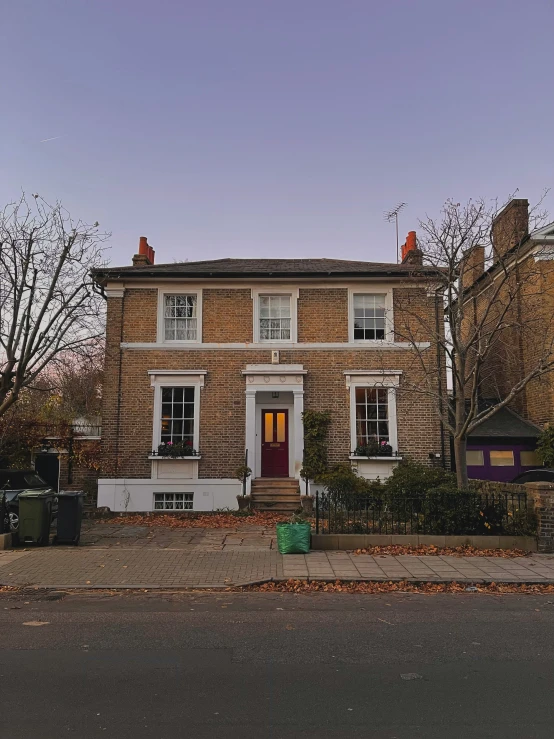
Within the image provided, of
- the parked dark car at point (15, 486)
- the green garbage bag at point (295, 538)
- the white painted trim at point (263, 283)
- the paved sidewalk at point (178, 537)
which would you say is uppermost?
the white painted trim at point (263, 283)

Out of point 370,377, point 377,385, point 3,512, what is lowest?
point 3,512

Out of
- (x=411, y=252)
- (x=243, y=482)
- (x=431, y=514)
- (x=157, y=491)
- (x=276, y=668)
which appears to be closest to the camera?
(x=276, y=668)

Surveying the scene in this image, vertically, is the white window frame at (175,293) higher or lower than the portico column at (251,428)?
higher

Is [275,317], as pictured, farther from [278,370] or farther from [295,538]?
[295,538]

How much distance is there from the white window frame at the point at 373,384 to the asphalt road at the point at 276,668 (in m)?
8.62

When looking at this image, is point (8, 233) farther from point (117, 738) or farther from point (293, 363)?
point (117, 738)

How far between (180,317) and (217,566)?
29.8 feet

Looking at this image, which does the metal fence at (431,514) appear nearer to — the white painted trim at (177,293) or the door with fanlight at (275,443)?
the door with fanlight at (275,443)

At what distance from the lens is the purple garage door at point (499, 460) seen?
16.4 meters

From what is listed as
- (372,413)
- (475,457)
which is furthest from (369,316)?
(475,457)

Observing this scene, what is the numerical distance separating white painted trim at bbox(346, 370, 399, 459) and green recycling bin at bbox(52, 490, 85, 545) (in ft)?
26.0

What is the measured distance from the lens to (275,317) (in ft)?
54.7

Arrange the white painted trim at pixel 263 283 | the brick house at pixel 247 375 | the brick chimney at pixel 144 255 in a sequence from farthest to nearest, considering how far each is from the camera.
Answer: the brick chimney at pixel 144 255
the white painted trim at pixel 263 283
the brick house at pixel 247 375

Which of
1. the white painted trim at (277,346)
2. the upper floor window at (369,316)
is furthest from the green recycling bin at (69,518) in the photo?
the upper floor window at (369,316)
